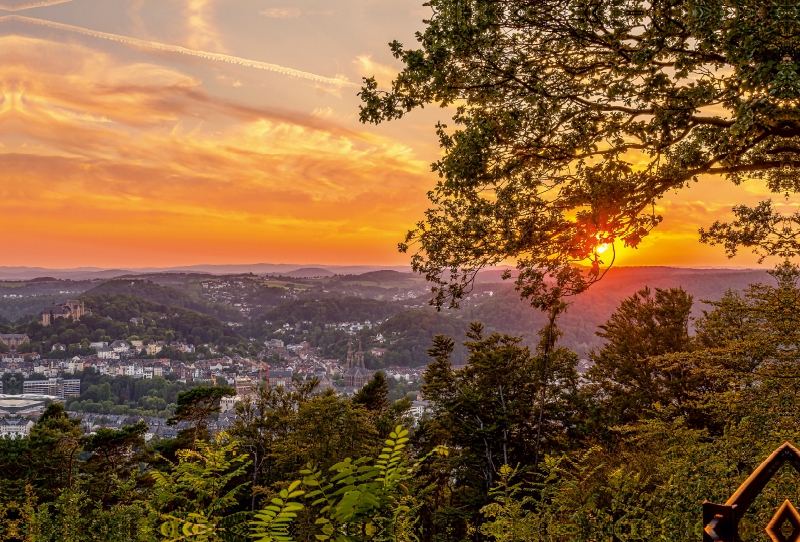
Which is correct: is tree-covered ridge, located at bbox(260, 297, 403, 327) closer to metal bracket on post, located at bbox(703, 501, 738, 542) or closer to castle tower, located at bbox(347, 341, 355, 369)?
castle tower, located at bbox(347, 341, 355, 369)

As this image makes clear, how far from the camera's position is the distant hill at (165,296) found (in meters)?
183

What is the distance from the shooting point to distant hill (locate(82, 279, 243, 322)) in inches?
7190

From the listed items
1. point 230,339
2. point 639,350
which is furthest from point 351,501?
point 230,339

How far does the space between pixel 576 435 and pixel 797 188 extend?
46.4 feet

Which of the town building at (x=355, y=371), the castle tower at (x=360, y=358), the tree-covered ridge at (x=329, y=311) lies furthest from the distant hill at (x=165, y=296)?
the castle tower at (x=360, y=358)

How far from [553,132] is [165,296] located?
659 feet

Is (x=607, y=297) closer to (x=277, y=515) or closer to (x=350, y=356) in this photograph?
(x=350, y=356)

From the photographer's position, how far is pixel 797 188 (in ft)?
29.3

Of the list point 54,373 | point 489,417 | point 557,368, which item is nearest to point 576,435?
point 557,368

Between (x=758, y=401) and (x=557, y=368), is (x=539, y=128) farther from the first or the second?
(x=557, y=368)

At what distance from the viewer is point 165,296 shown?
608 feet

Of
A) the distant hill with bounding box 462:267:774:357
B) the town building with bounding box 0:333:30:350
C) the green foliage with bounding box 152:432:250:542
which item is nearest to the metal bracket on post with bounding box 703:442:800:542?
the green foliage with bounding box 152:432:250:542

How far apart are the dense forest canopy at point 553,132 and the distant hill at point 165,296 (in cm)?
18630

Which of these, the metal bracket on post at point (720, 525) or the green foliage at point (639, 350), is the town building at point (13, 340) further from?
Result: the metal bracket on post at point (720, 525)
